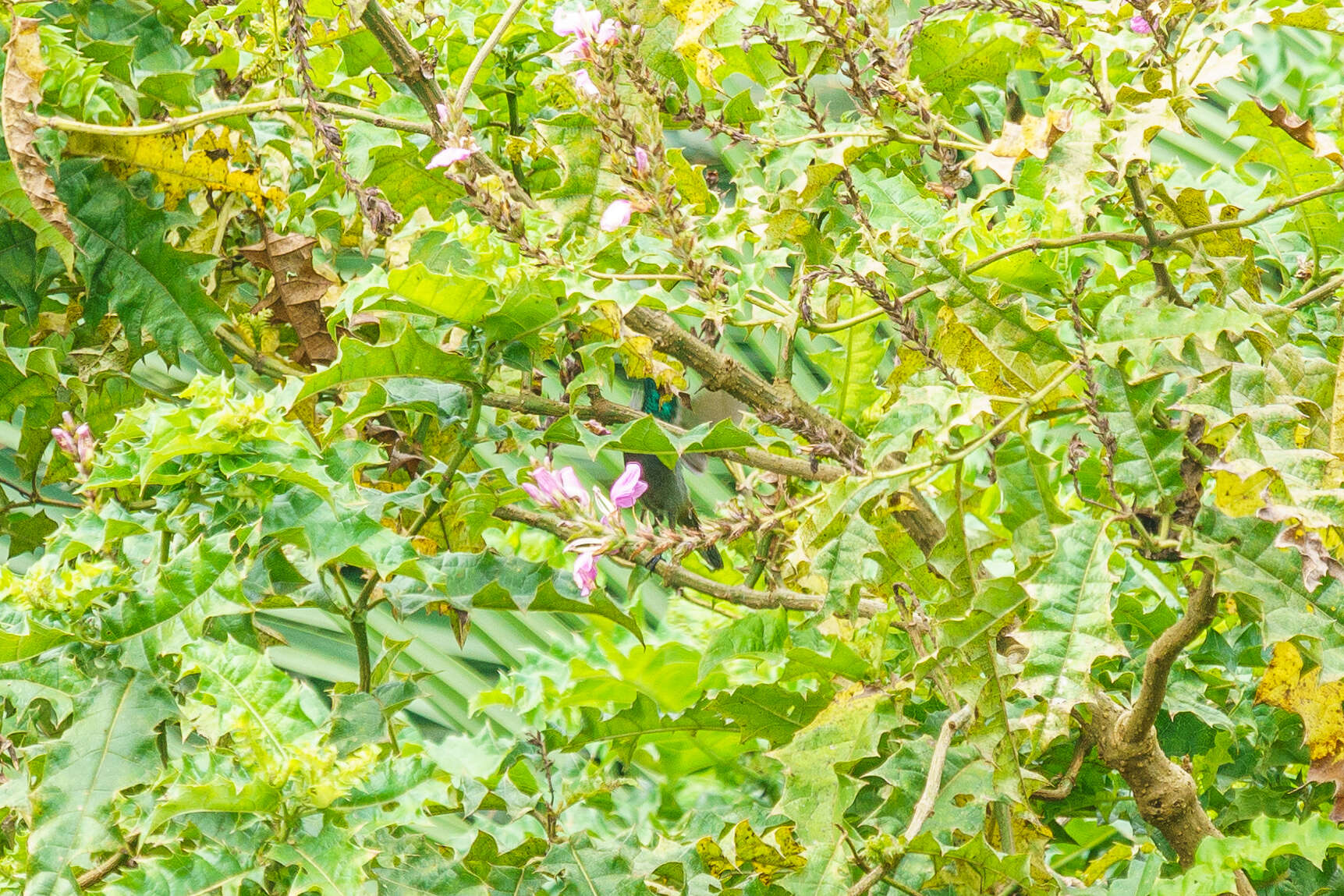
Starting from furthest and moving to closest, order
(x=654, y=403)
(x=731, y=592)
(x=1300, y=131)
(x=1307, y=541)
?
(x=654, y=403), (x=731, y=592), (x=1300, y=131), (x=1307, y=541)

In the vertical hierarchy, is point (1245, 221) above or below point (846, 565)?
above

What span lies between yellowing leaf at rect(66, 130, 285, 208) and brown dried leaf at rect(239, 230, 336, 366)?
59mm

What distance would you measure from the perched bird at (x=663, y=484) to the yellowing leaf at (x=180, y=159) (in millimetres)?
460

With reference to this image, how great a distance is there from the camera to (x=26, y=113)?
1136 mm

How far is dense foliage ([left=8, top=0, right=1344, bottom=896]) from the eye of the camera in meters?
0.88

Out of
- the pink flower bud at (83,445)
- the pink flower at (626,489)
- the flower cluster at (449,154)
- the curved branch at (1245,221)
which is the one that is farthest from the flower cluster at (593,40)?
the pink flower bud at (83,445)

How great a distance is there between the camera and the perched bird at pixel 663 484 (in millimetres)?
1403

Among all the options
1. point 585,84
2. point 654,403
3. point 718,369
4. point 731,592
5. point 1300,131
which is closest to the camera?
point 1300,131

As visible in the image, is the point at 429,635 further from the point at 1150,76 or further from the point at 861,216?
the point at 1150,76

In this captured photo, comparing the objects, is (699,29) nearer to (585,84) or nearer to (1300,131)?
(585,84)

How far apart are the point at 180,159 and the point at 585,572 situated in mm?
708

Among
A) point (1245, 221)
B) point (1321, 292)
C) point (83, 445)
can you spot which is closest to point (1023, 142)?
point (1245, 221)

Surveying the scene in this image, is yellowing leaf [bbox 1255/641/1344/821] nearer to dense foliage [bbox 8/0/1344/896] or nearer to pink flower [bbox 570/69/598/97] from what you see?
dense foliage [bbox 8/0/1344/896]

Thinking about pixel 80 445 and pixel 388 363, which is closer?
pixel 388 363
